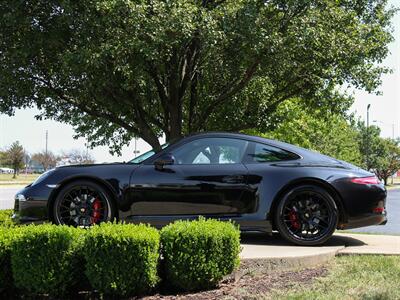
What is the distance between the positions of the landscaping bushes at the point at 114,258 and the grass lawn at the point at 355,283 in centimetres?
62

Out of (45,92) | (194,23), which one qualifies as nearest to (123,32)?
(194,23)

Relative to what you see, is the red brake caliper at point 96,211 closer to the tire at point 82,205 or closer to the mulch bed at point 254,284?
the tire at point 82,205

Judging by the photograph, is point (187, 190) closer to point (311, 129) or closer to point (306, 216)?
point (306, 216)

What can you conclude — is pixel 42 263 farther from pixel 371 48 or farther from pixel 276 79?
pixel 371 48

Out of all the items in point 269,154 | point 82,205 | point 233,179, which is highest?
point 269,154

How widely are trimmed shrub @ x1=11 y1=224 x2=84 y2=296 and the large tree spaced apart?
15.3 ft

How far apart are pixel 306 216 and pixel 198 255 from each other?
2.01 metres

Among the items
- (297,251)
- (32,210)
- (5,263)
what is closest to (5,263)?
(5,263)

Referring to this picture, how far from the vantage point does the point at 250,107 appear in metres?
12.1

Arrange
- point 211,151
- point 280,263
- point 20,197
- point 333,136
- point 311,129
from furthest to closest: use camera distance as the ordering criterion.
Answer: point 333,136 → point 311,129 → point 211,151 → point 20,197 → point 280,263

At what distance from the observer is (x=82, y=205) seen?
18.8 feet

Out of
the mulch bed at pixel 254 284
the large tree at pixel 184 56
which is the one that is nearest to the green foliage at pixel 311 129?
the large tree at pixel 184 56

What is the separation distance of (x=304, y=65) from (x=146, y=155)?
5220 mm

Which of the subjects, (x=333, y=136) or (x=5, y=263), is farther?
(x=333, y=136)
